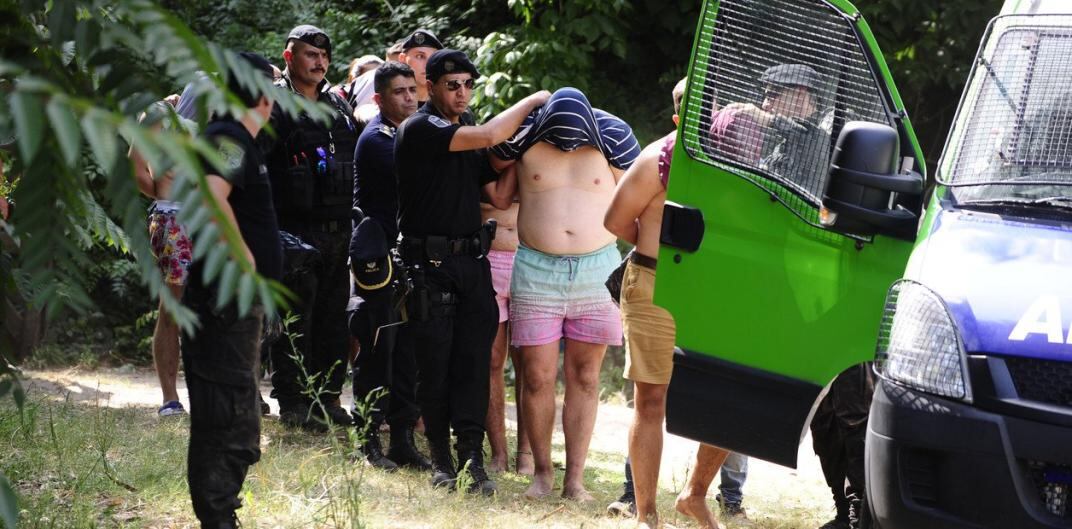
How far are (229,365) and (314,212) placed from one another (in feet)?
8.48

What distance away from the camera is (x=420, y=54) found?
25.1ft

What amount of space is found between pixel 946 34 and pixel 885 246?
7.29 metres

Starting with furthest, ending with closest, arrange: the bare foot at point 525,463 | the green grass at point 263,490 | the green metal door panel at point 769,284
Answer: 1. the bare foot at point 525,463
2. the green grass at point 263,490
3. the green metal door panel at point 769,284

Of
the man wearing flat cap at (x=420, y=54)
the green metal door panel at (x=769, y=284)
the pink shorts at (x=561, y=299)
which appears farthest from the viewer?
the man wearing flat cap at (x=420, y=54)

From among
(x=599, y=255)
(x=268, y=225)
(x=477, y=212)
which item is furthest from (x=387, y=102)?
(x=268, y=225)

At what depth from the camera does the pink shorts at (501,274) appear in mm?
6777

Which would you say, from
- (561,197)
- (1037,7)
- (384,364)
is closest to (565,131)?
(561,197)

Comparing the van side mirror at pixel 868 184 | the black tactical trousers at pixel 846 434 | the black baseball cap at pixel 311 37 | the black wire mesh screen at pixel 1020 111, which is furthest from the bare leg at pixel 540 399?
the black wire mesh screen at pixel 1020 111

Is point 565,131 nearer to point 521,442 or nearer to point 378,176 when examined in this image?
point 378,176

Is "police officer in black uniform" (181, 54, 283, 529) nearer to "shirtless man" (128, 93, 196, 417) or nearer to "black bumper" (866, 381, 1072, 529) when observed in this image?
"shirtless man" (128, 93, 196, 417)

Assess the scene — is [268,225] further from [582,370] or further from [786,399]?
[582,370]

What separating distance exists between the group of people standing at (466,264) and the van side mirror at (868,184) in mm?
1195

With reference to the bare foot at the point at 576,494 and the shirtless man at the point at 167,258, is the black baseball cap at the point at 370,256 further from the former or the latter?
the bare foot at the point at 576,494

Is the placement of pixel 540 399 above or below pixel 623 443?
above
